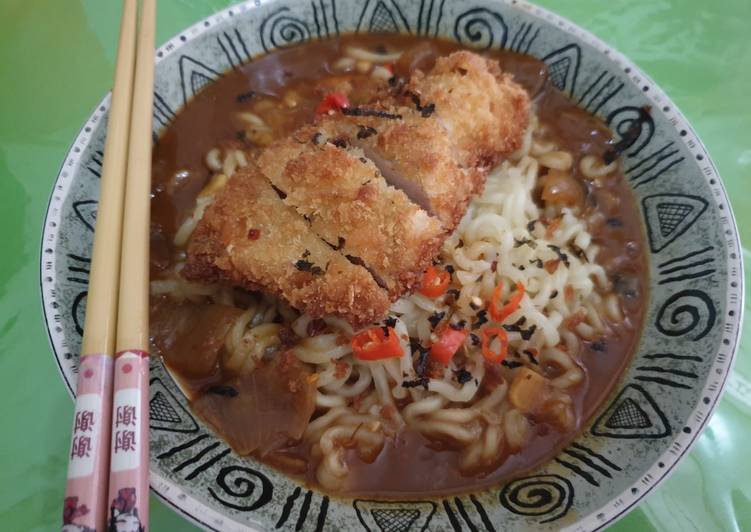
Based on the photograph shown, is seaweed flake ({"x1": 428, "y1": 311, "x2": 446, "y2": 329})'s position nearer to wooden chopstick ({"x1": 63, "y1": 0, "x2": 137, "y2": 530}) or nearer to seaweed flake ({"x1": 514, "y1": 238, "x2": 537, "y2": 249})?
seaweed flake ({"x1": 514, "y1": 238, "x2": 537, "y2": 249})

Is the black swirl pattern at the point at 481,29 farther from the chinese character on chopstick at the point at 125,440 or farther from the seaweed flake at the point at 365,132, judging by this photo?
the chinese character on chopstick at the point at 125,440

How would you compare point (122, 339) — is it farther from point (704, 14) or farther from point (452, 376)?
point (704, 14)

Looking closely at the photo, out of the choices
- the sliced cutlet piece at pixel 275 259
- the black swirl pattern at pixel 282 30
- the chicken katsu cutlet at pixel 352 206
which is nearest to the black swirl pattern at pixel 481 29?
the chicken katsu cutlet at pixel 352 206

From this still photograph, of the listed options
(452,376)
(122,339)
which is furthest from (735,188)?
(122,339)

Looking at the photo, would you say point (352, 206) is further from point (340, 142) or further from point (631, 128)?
point (631, 128)

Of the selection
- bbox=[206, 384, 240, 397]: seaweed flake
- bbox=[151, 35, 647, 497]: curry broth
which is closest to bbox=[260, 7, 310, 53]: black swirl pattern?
bbox=[151, 35, 647, 497]: curry broth

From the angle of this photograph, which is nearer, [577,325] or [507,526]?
[507,526]
